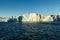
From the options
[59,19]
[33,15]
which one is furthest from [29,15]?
[59,19]

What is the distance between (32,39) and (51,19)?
158093 millimetres

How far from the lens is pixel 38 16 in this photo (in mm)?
195125

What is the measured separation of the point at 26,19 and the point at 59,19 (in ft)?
158

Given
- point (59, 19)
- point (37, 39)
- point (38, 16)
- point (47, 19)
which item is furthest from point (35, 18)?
point (37, 39)

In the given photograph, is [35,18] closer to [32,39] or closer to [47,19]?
[47,19]

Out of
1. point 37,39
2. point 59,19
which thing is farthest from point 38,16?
point 37,39

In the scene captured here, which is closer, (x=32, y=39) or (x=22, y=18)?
(x=32, y=39)

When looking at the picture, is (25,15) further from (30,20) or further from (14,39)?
(14,39)

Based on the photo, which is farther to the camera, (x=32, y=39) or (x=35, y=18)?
(x=35, y=18)

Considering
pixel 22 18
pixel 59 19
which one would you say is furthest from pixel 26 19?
pixel 59 19

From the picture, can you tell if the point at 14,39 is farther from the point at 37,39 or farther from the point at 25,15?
the point at 25,15

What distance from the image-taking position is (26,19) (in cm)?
19812

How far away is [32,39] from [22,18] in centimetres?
16438

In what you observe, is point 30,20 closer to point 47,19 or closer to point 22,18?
point 22,18
